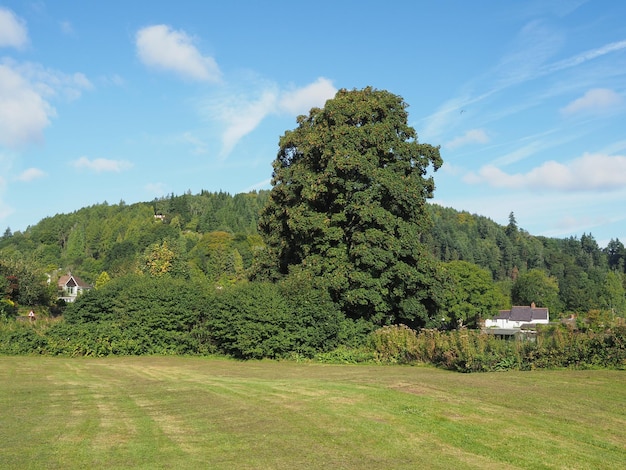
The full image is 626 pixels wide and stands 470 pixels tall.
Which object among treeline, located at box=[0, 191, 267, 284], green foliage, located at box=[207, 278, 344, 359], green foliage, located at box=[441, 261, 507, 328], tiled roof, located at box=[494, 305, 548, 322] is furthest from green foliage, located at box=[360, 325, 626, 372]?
treeline, located at box=[0, 191, 267, 284]

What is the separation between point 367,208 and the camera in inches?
996

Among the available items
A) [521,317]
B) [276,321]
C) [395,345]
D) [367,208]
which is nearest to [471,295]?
[521,317]

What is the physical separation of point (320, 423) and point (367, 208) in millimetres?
16747

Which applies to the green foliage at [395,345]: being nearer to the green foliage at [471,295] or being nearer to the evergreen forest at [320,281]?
the evergreen forest at [320,281]

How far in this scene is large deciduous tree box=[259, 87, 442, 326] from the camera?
2520cm

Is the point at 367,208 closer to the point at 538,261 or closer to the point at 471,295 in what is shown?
the point at 471,295

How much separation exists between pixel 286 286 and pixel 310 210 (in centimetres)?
451

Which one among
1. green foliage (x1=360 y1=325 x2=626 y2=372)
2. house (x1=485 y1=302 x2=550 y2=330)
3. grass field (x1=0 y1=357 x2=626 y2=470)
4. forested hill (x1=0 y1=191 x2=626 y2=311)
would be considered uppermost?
forested hill (x1=0 y1=191 x2=626 y2=311)

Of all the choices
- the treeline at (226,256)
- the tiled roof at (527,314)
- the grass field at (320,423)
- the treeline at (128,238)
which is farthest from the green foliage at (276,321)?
the treeline at (128,238)

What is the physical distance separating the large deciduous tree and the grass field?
1012 cm

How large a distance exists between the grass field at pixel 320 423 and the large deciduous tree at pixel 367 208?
398 inches

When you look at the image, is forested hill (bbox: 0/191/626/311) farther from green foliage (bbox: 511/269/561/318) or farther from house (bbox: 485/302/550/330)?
house (bbox: 485/302/550/330)

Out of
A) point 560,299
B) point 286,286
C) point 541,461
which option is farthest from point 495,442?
point 560,299

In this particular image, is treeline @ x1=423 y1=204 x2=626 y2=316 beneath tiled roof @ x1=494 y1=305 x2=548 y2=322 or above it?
above
